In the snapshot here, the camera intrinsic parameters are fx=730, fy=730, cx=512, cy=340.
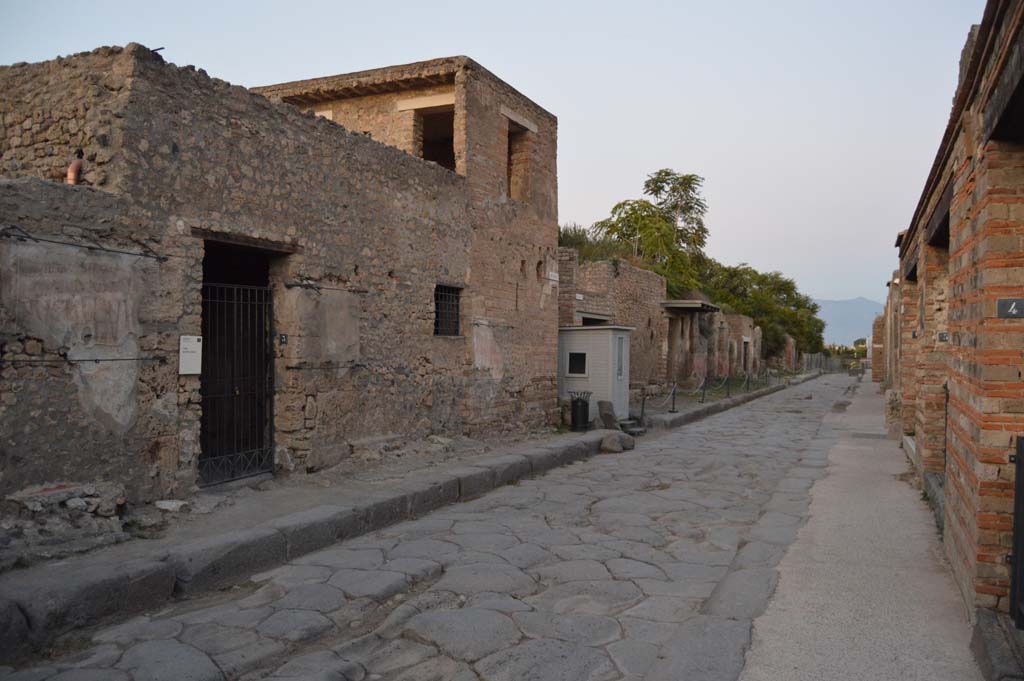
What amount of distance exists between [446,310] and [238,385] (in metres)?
3.09

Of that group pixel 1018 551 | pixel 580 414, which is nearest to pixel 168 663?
pixel 1018 551

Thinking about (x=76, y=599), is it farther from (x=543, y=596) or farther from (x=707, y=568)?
(x=707, y=568)

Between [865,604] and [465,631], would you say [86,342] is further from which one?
[865,604]

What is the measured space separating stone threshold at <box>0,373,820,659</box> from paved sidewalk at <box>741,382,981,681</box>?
10.6ft

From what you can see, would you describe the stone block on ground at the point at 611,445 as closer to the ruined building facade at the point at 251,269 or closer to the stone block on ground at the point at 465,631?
the ruined building facade at the point at 251,269

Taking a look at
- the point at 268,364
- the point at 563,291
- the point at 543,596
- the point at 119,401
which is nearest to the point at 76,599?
the point at 119,401

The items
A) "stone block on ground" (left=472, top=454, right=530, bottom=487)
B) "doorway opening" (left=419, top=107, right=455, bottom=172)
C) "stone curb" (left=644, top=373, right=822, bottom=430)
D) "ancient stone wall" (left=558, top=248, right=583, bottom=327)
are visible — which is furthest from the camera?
"ancient stone wall" (left=558, top=248, right=583, bottom=327)

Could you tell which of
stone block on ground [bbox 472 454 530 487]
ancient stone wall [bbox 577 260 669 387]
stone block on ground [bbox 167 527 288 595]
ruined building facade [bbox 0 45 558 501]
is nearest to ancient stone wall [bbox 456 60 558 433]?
ruined building facade [bbox 0 45 558 501]

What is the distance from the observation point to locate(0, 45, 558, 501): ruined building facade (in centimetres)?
516

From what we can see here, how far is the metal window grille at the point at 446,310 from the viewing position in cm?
971

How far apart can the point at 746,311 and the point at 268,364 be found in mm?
40025

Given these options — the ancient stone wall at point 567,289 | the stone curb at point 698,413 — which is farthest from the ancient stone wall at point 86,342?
the stone curb at point 698,413

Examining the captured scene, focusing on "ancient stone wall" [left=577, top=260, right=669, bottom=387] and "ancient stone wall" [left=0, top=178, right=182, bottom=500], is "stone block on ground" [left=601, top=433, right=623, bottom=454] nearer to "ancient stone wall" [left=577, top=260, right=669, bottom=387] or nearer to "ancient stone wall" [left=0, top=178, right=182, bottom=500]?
"ancient stone wall" [left=577, top=260, right=669, bottom=387]

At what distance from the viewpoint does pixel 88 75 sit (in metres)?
5.62
